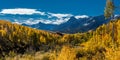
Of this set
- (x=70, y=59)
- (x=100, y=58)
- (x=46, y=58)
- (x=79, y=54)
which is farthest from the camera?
(x=79, y=54)

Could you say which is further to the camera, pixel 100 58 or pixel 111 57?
pixel 100 58

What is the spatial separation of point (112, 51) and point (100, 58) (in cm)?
3614

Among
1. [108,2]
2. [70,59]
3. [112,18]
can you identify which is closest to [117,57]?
[70,59]

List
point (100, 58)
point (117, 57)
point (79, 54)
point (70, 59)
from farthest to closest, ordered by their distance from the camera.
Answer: point (79, 54) < point (100, 58) < point (70, 59) < point (117, 57)

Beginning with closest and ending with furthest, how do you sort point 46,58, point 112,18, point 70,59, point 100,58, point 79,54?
point 70,59
point 100,58
point 112,18
point 46,58
point 79,54

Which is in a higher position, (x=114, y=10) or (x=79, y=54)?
(x=114, y=10)

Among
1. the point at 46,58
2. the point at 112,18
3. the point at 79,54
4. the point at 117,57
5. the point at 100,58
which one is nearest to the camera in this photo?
the point at 117,57

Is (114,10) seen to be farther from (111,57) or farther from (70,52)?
(111,57)

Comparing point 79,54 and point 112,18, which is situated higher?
point 112,18

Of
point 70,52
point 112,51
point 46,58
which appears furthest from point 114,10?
point 112,51

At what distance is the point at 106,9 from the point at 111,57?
53.4 meters

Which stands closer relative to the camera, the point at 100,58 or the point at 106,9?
the point at 100,58

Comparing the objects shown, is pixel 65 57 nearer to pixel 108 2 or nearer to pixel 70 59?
pixel 70 59

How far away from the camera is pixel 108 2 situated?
346 feet
